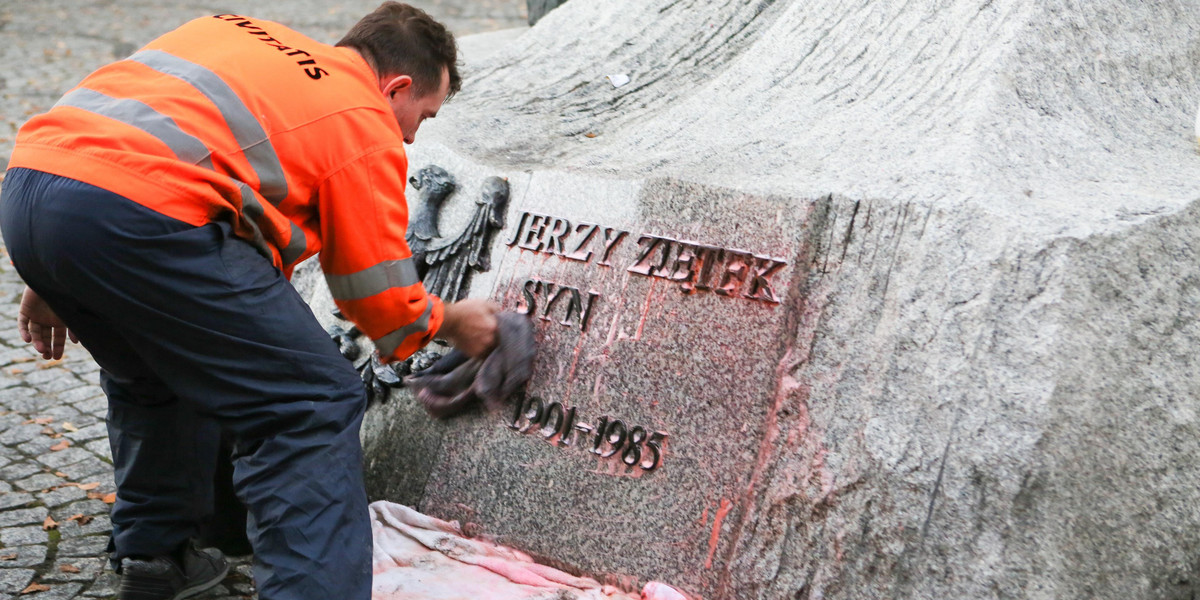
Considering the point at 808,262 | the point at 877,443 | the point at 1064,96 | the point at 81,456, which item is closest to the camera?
the point at 877,443

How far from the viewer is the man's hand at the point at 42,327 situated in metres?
2.51

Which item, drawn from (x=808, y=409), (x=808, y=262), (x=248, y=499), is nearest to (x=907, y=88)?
(x=808, y=262)

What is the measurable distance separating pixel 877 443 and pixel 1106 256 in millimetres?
602

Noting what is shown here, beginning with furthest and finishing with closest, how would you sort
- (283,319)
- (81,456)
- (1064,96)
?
1. (81,456)
2. (1064,96)
3. (283,319)

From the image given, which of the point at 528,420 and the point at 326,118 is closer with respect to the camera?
the point at 326,118

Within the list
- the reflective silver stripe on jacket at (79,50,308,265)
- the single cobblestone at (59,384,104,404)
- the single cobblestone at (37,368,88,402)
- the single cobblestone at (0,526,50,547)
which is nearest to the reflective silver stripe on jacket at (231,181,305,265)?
the reflective silver stripe on jacket at (79,50,308,265)

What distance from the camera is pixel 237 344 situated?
204 cm

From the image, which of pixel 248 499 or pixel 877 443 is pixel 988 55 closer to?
pixel 877 443

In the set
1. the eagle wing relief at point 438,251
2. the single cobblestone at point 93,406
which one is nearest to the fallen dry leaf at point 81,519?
the single cobblestone at point 93,406

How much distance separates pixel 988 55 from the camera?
105 inches

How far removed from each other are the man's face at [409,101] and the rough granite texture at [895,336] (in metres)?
0.53

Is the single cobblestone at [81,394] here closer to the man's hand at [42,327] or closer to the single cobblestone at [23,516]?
the single cobblestone at [23,516]

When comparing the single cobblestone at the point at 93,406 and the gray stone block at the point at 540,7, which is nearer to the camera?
the single cobblestone at the point at 93,406

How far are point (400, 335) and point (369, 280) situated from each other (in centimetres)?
20
